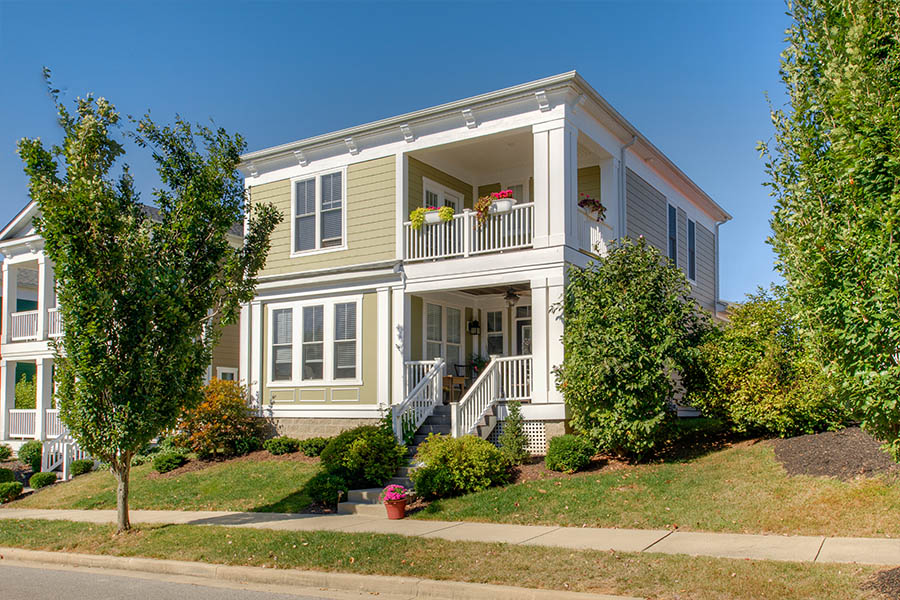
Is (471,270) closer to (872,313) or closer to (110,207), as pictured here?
(110,207)

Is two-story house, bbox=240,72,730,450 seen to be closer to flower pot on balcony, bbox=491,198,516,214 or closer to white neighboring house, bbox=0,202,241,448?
flower pot on balcony, bbox=491,198,516,214

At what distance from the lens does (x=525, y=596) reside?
24.8 feet

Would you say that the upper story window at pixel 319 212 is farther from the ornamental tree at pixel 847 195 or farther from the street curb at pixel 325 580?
the ornamental tree at pixel 847 195

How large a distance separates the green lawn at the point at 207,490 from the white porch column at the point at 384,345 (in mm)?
2456

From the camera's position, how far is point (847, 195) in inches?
239

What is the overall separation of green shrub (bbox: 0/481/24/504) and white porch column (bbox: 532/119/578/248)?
12961 millimetres

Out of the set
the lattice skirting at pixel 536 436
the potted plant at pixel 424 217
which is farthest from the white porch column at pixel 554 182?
the lattice skirting at pixel 536 436

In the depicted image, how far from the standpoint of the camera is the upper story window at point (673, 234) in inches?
867

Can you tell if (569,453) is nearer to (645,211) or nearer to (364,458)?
(364,458)

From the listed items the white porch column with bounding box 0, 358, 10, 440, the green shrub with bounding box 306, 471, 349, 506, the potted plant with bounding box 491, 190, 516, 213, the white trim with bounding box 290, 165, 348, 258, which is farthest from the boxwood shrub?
the white porch column with bounding box 0, 358, 10, 440

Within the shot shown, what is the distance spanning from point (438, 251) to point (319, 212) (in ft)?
12.0

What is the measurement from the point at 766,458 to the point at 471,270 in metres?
7.10

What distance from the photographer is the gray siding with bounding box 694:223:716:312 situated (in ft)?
80.0

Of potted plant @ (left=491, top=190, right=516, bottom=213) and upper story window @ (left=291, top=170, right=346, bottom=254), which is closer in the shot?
potted plant @ (left=491, top=190, right=516, bottom=213)
